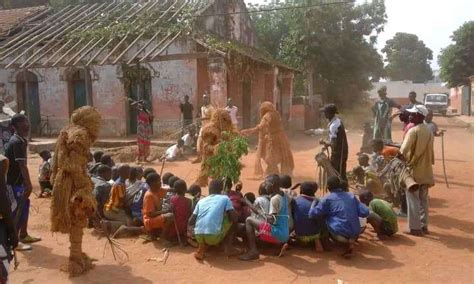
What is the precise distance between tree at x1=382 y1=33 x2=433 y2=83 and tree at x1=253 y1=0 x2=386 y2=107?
127ft

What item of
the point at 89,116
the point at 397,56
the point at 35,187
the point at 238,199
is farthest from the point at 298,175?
the point at 397,56

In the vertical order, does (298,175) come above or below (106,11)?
below

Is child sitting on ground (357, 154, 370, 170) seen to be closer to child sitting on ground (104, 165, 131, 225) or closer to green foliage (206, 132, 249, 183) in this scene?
green foliage (206, 132, 249, 183)

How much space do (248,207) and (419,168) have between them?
236 cm

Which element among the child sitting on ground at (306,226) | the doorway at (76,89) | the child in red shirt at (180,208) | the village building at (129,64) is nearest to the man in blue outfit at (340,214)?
the child sitting on ground at (306,226)

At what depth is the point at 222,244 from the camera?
18.5ft

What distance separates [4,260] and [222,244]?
2.67m

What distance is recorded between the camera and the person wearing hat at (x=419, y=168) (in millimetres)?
6117

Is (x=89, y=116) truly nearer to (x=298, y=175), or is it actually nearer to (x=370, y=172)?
(x=370, y=172)

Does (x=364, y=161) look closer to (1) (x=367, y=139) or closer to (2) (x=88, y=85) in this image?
(1) (x=367, y=139)

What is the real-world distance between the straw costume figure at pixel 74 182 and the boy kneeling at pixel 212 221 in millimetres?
1206

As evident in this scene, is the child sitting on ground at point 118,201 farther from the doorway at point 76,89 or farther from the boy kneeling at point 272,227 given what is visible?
the doorway at point 76,89

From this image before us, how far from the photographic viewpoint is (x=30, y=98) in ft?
63.9

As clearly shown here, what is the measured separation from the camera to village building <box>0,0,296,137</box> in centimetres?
1587
